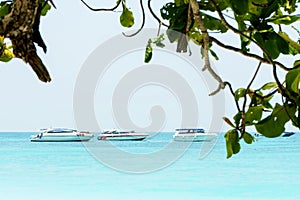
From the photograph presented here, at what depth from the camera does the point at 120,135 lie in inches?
1049

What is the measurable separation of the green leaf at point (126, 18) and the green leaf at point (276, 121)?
34 cm

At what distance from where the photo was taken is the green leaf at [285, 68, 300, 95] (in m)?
0.59

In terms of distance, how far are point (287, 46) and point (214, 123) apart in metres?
0.23

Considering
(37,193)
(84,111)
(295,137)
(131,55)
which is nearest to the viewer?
(84,111)

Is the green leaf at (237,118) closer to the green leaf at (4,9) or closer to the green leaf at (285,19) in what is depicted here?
the green leaf at (285,19)

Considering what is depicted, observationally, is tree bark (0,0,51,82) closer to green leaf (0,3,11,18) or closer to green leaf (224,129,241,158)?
green leaf (0,3,11,18)

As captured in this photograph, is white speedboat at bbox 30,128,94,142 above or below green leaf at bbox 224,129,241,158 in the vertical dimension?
above

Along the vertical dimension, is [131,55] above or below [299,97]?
above

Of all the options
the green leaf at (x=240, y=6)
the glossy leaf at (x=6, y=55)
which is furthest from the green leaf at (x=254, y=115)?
the glossy leaf at (x=6, y=55)

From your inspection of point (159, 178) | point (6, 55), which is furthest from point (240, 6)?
point (159, 178)

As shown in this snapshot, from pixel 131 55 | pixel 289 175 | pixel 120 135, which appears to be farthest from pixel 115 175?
pixel 131 55

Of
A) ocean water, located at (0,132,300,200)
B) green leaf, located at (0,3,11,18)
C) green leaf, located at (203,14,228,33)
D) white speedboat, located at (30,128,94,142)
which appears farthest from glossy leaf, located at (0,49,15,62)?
white speedboat, located at (30,128,94,142)

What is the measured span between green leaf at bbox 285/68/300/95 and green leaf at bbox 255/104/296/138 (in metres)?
0.03

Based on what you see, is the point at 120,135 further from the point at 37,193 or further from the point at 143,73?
the point at 143,73
